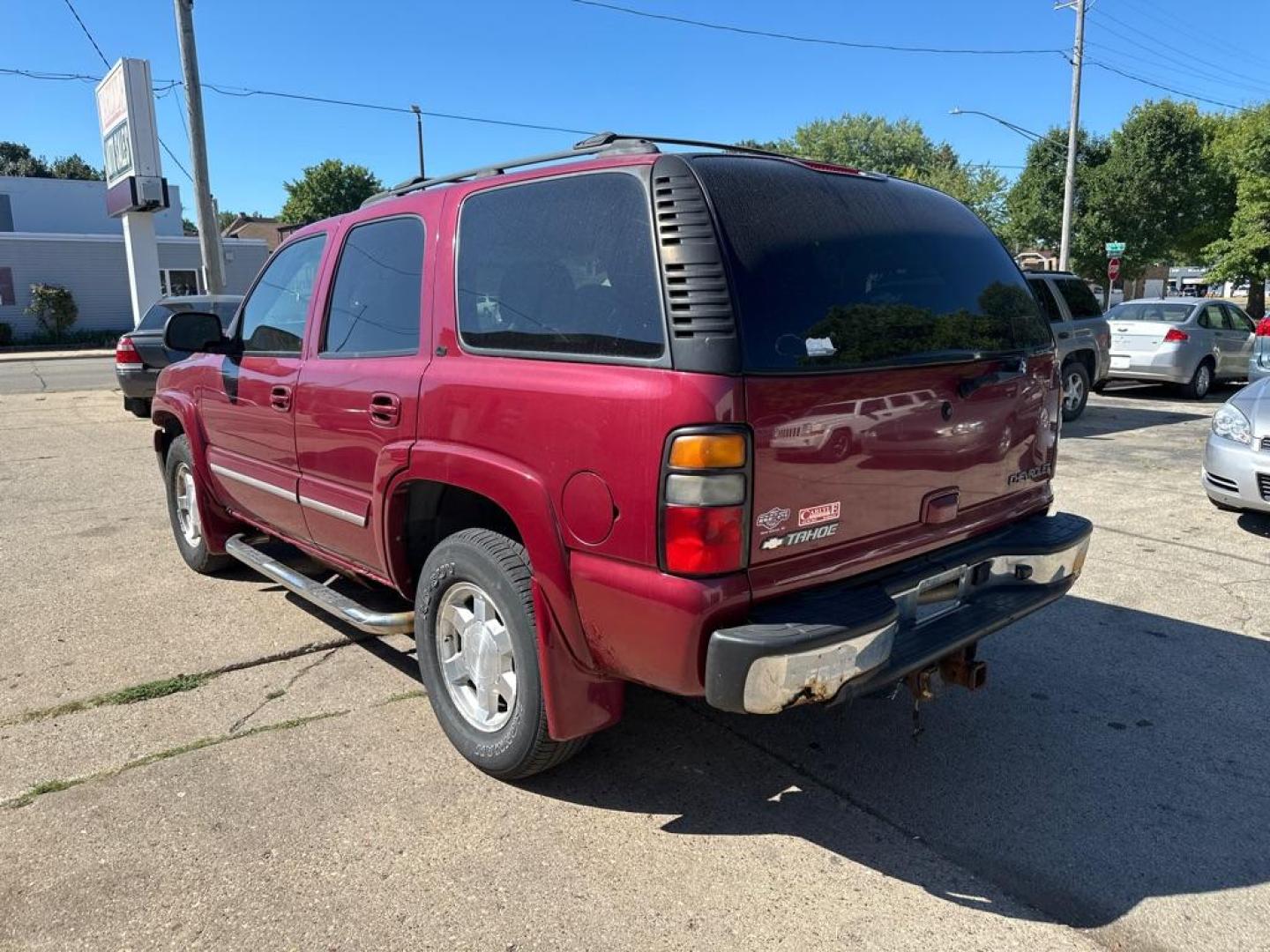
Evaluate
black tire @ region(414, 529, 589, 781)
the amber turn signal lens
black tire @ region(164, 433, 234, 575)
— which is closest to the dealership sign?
black tire @ region(164, 433, 234, 575)

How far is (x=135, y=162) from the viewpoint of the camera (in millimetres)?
19109

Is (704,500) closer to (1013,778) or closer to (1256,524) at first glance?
(1013,778)

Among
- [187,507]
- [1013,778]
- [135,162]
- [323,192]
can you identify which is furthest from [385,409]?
[323,192]

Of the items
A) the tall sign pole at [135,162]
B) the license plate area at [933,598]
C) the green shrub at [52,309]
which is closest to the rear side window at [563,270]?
the license plate area at [933,598]

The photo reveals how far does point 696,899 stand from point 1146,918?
1.23 metres

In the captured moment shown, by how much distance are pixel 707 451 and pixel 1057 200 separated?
4031 cm

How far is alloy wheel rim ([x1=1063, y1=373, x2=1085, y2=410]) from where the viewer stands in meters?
11.4

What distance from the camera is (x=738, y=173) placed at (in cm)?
267

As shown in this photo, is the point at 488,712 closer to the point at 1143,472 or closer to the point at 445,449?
the point at 445,449

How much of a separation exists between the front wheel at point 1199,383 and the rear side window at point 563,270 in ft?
45.4

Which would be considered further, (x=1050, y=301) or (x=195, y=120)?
(x=195, y=120)

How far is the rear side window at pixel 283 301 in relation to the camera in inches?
161

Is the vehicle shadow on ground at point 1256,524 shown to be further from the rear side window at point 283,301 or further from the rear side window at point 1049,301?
the rear side window at point 283,301

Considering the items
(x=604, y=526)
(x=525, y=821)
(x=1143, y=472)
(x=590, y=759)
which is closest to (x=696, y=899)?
(x=525, y=821)
